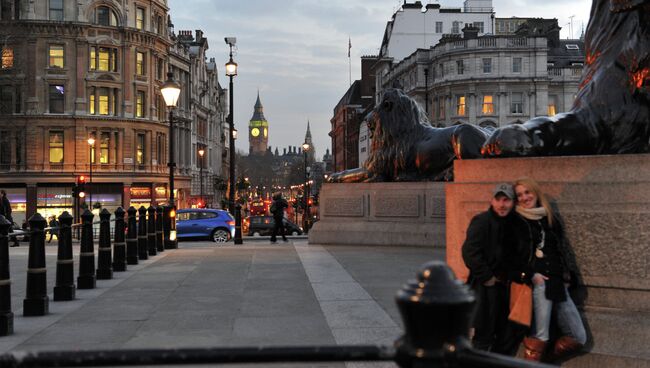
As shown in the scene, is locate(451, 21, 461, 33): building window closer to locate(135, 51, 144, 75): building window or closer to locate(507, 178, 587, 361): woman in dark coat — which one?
locate(135, 51, 144, 75): building window

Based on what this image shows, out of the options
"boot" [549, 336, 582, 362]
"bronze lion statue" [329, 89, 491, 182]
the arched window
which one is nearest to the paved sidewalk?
"boot" [549, 336, 582, 362]

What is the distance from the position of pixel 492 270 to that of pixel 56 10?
56.2m

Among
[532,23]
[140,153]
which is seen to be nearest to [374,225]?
[140,153]

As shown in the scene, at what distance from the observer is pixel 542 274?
Answer: 476cm

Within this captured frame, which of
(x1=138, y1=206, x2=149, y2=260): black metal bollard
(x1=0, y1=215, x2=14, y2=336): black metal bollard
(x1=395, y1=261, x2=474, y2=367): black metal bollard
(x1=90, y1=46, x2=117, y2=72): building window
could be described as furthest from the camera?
(x1=90, y1=46, x2=117, y2=72): building window

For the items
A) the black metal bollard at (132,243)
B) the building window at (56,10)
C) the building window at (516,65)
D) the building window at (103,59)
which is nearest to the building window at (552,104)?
the building window at (516,65)

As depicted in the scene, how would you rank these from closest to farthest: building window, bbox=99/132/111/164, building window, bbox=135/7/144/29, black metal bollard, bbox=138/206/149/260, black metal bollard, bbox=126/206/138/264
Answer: black metal bollard, bbox=126/206/138/264, black metal bollard, bbox=138/206/149/260, building window, bbox=99/132/111/164, building window, bbox=135/7/144/29

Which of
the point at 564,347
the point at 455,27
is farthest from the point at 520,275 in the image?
the point at 455,27

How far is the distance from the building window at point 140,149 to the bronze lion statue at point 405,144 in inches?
1763

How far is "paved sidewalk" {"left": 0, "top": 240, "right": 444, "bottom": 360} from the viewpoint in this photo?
6.17 m

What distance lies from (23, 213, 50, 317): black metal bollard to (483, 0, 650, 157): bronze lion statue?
533 centimetres

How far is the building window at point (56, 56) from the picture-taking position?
176 feet

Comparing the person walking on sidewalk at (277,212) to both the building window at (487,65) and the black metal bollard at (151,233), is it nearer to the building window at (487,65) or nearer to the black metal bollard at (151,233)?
the black metal bollard at (151,233)

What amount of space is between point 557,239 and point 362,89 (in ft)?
327
